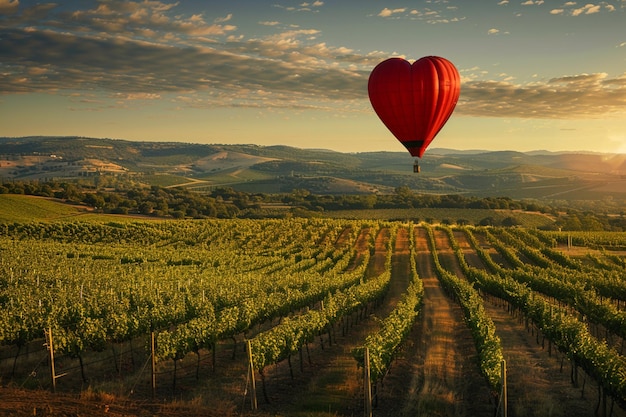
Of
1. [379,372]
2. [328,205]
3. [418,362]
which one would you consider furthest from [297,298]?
[328,205]

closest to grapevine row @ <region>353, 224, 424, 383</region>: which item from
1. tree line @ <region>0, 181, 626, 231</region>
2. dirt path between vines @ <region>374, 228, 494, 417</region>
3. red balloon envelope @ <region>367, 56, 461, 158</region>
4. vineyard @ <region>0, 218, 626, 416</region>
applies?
vineyard @ <region>0, 218, 626, 416</region>

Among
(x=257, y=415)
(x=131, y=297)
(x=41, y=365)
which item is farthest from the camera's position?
(x=131, y=297)

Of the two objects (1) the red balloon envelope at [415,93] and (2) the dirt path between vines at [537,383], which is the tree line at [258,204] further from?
(2) the dirt path between vines at [537,383]

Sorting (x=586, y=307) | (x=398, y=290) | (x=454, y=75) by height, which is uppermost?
(x=454, y=75)

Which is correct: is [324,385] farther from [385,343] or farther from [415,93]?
[415,93]

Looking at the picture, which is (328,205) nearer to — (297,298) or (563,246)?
(563,246)

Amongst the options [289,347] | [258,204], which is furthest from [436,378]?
[258,204]

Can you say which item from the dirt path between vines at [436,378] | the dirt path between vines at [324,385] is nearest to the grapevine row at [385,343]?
the dirt path between vines at [436,378]
